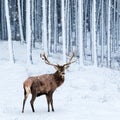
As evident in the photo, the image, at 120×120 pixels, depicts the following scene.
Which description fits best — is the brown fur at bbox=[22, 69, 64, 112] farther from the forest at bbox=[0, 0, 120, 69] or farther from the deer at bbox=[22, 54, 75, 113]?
the forest at bbox=[0, 0, 120, 69]

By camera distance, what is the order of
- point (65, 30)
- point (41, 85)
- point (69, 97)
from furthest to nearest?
point (65, 30) → point (69, 97) → point (41, 85)

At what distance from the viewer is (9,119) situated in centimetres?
1009

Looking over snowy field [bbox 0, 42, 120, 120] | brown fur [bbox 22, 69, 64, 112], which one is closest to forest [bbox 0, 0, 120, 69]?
snowy field [bbox 0, 42, 120, 120]

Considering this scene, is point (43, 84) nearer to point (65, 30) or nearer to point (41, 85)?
point (41, 85)

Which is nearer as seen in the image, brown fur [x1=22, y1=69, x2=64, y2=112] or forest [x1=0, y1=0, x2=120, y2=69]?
brown fur [x1=22, y1=69, x2=64, y2=112]

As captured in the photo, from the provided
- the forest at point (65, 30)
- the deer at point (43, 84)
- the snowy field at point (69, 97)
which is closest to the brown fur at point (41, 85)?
the deer at point (43, 84)

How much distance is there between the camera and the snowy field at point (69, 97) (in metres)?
10.8

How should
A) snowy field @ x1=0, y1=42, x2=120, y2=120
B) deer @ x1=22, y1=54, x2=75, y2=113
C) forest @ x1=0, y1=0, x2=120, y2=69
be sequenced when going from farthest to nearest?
forest @ x1=0, y1=0, x2=120, y2=69 < deer @ x1=22, y1=54, x2=75, y2=113 < snowy field @ x1=0, y1=42, x2=120, y2=120

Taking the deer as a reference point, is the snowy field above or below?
below

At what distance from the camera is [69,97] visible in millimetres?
14016

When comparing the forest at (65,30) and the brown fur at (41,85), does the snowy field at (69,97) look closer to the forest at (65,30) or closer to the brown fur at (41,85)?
the brown fur at (41,85)

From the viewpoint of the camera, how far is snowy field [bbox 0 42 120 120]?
1077cm

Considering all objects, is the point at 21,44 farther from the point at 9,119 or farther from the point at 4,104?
the point at 9,119

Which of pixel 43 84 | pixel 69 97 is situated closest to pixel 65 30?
pixel 69 97
